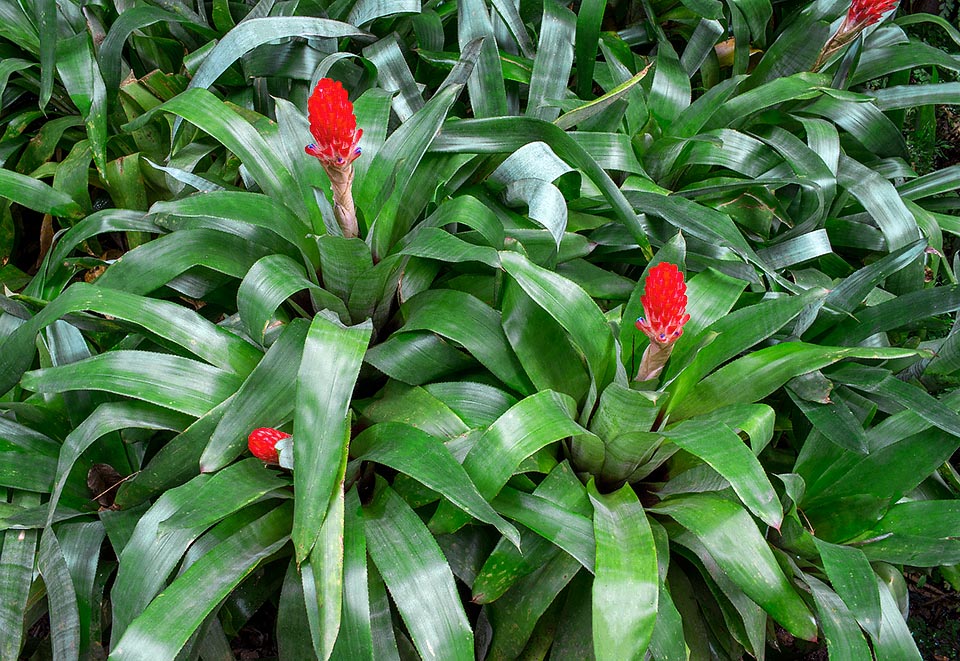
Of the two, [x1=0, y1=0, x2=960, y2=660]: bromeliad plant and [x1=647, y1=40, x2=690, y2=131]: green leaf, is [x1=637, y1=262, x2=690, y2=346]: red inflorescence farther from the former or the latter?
[x1=647, y1=40, x2=690, y2=131]: green leaf

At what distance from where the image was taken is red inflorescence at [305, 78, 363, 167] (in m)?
0.94

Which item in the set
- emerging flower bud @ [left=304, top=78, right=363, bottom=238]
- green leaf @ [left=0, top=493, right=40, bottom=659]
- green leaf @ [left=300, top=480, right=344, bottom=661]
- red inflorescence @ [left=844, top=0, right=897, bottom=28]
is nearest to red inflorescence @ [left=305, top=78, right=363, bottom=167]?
emerging flower bud @ [left=304, top=78, right=363, bottom=238]

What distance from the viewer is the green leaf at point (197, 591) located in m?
0.97

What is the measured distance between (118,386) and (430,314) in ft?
1.69

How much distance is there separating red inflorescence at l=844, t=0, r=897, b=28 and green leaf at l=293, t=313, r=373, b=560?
1.25m

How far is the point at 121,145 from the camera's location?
1803mm

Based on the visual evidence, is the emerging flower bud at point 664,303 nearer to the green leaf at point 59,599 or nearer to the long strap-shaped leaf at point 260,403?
the long strap-shaped leaf at point 260,403

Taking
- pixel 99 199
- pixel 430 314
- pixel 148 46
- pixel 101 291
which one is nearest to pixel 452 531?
pixel 430 314

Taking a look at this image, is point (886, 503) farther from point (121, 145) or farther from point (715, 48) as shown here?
point (121, 145)

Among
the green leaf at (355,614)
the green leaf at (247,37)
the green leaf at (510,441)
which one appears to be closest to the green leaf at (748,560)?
the green leaf at (510,441)

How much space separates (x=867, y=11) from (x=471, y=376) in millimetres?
1128

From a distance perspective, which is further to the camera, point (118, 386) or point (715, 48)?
point (715, 48)

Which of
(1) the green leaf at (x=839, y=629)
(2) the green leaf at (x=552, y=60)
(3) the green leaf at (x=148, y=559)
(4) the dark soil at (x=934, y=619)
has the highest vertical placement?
(2) the green leaf at (x=552, y=60)

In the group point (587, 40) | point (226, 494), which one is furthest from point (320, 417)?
point (587, 40)
